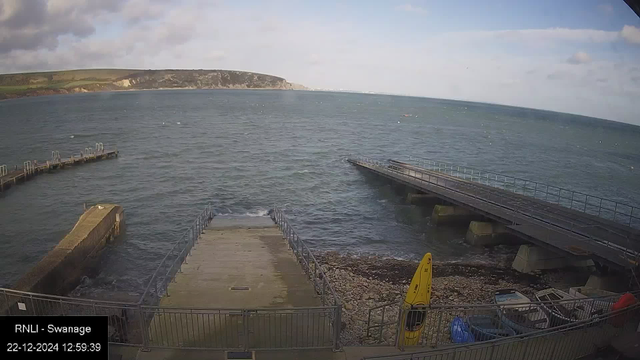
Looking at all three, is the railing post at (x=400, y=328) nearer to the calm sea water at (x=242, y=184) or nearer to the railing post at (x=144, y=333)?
the railing post at (x=144, y=333)

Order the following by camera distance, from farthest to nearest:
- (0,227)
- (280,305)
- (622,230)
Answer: (0,227) < (622,230) < (280,305)

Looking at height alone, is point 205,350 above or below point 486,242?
above

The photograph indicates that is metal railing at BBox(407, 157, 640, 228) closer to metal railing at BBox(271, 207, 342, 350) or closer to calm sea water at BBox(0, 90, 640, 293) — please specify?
calm sea water at BBox(0, 90, 640, 293)

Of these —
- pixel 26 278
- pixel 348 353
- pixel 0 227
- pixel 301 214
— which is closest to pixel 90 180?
pixel 0 227

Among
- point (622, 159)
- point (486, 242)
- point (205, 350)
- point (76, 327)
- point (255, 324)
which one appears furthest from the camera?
point (622, 159)

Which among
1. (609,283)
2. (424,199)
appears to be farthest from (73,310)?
(424,199)

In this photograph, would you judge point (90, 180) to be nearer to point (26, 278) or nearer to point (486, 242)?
point (26, 278)

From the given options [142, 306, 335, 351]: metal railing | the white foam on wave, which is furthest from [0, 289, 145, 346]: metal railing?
the white foam on wave
